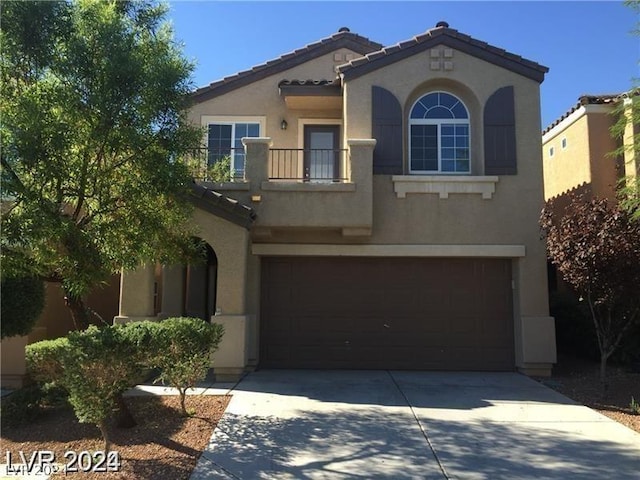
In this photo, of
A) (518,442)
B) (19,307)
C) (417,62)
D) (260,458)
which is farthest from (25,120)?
(417,62)

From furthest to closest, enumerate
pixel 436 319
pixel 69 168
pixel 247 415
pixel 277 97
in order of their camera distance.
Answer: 1. pixel 277 97
2. pixel 436 319
3. pixel 247 415
4. pixel 69 168

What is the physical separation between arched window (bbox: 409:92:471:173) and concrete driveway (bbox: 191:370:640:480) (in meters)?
4.81

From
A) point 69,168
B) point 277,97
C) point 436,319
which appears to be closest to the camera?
point 69,168

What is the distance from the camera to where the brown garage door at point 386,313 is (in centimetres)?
1173

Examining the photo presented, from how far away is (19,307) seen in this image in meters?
7.88

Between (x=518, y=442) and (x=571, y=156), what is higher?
(x=571, y=156)

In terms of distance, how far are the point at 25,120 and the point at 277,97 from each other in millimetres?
8687

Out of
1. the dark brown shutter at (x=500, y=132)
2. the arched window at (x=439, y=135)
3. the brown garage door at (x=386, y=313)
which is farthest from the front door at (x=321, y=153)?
the dark brown shutter at (x=500, y=132)

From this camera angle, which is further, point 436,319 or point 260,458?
point 436,319

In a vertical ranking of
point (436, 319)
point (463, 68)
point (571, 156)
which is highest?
point (463, 68)

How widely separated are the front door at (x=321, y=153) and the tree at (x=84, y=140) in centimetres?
567

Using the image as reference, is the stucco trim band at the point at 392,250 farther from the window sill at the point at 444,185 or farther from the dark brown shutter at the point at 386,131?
the dark brown shutter at the point at 386,131

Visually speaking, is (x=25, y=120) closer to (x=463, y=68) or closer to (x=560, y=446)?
(x=560, y=446)

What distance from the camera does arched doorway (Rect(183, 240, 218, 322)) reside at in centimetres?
1313
